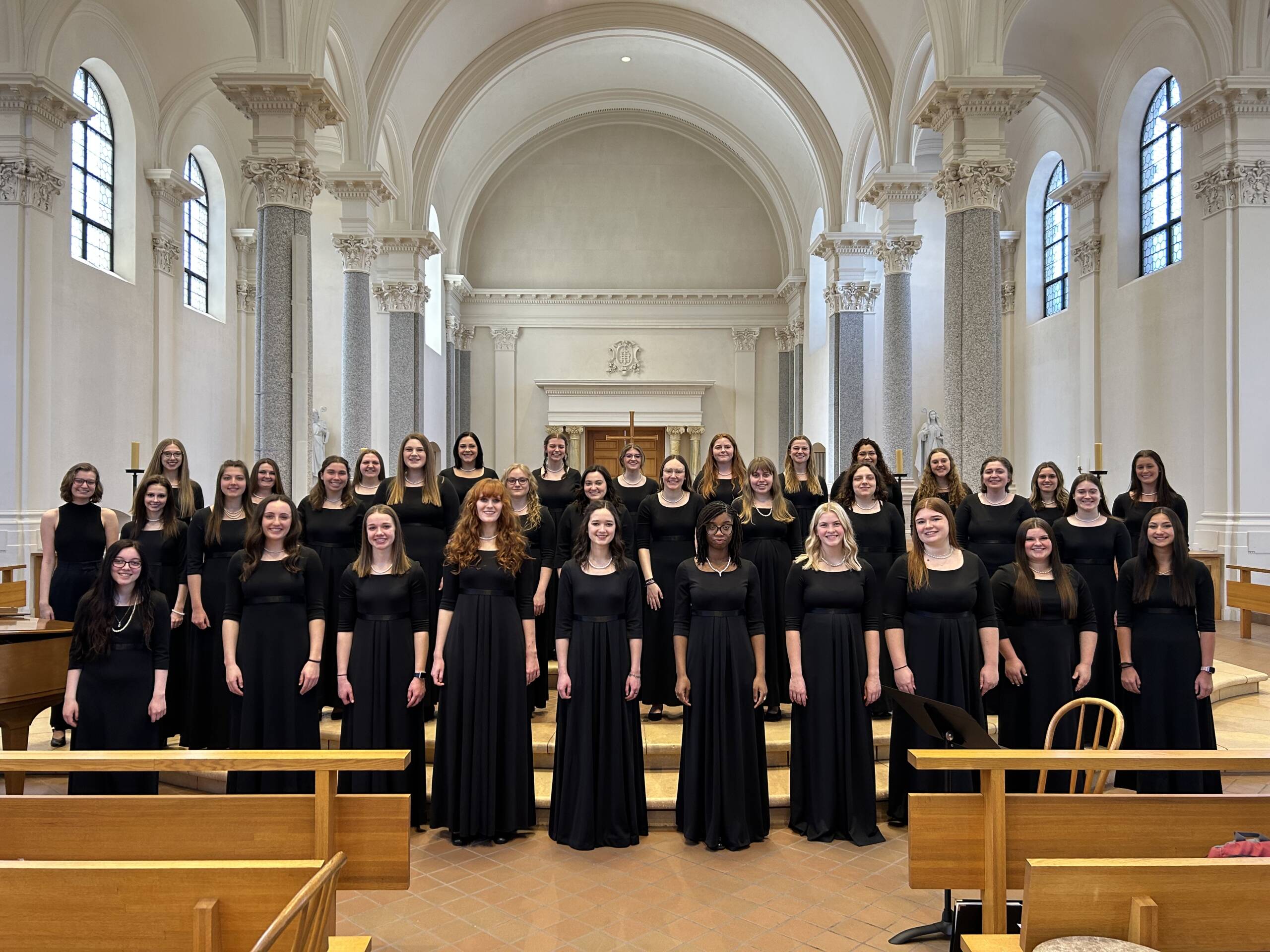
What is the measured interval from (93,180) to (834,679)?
559 inches

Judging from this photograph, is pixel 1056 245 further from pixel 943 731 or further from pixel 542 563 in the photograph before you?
pixel 943 731

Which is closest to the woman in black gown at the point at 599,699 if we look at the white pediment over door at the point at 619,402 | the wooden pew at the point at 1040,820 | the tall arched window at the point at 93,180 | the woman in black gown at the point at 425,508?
the woman in black gown at the point at 425,508

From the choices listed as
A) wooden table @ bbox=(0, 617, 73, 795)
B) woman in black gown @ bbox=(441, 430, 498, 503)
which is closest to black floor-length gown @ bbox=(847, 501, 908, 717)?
woman in black gown @ bbox=(441, 430, 498, 503)

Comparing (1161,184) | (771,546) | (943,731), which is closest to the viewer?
(943,731)

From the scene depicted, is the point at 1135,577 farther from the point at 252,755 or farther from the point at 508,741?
the point at 252,755

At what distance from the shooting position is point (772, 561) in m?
6.88

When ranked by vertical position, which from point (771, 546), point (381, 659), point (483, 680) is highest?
point (771, 546)

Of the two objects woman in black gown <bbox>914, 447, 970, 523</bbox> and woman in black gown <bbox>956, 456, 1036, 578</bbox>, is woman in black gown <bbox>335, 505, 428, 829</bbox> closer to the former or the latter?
woman in black gown <bbox>956, 456, 1036, 578</bbox>

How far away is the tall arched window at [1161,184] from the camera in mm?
14438

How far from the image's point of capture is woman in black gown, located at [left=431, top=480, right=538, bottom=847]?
209 inches

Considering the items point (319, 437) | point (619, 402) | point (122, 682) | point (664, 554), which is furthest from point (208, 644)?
point (619, 402)

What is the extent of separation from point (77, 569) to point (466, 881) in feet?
12.5

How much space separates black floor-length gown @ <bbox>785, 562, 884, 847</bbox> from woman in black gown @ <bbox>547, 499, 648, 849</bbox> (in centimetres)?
92

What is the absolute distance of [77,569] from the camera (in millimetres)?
6695
